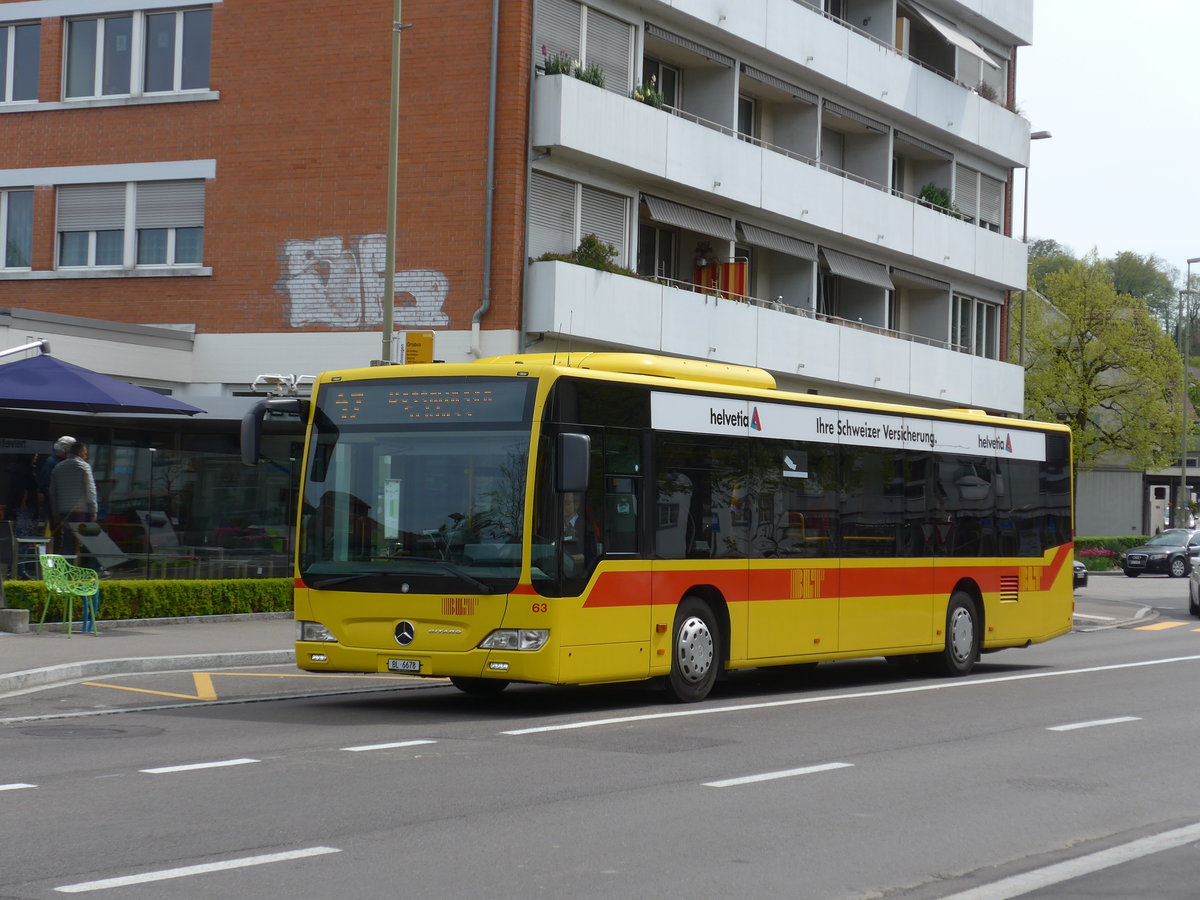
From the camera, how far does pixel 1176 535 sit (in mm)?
59750

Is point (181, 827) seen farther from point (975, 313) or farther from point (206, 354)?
point (975, 313)

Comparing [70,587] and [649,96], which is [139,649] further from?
[649,96]

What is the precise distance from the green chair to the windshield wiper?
579 centimetres

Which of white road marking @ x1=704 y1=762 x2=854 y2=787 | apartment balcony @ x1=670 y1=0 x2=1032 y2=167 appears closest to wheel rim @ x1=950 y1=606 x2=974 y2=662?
white road marking @ x1=704 y1=762 x2=854 y2=787

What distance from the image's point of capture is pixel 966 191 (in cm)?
4156

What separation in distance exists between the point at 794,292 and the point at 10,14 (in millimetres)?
16001

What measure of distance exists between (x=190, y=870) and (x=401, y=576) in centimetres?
642

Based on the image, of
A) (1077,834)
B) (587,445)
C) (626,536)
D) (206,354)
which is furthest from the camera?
(206,354)

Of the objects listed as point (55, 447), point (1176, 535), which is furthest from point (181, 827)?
point (1176, 535)

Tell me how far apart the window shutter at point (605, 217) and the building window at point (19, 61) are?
35.9 ft

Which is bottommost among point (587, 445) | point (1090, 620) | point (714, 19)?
point (1090, 620)

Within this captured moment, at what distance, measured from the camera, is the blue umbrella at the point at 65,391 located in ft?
66.8

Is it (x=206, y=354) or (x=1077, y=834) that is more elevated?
(x=206, y=354)

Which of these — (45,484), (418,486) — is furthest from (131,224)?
(418,486)
